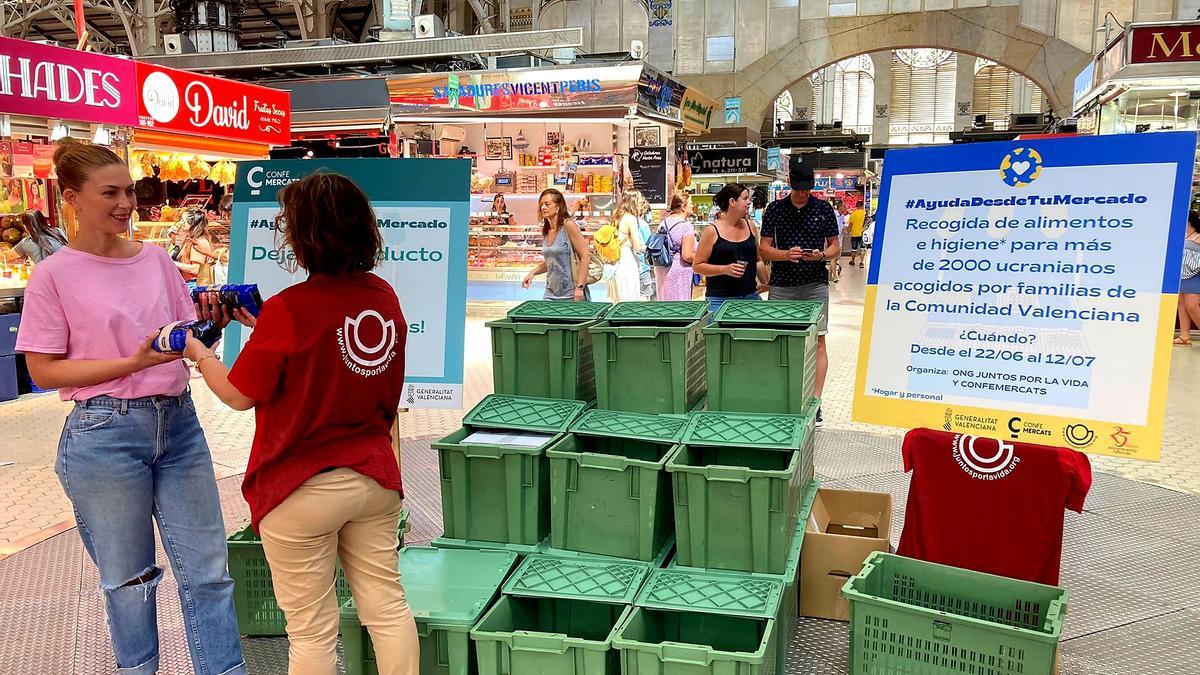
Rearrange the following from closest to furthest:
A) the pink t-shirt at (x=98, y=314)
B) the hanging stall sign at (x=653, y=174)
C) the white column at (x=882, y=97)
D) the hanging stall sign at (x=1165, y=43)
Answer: the pink t-shirt at (x=98, y=314)
the hanging stall sign at (x=1165, y=43)
the hanging stall sign at (x=653, y=174)
the white column at (x=882, y=97)

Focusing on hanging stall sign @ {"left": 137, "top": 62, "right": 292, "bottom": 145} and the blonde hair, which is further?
hanging stall sign @ {"left": 137, "top": 62, "right": 292, "bottom": 145}

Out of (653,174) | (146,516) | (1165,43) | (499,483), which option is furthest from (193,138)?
(1165,43)

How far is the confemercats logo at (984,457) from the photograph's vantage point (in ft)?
9.98

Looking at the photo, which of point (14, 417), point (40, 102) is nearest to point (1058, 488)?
point (14, 417)

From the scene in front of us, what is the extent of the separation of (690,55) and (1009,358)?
2331 centimetres

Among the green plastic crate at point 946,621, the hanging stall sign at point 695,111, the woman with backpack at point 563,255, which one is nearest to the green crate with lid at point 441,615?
the green plastic crate at point 946,621

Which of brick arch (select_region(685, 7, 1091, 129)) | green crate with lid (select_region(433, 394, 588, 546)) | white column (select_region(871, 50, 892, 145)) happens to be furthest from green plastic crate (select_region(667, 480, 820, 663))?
white column (select_region(871, 50, 892, 145))

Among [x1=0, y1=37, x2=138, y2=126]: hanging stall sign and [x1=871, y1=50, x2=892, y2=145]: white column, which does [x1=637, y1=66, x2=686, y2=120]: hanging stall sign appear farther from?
[x1=871, y1=50, x2=892, y2=145]: white column

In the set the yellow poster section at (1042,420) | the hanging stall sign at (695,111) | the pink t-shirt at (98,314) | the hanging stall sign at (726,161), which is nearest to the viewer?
the pink t-shirt at (98,314)

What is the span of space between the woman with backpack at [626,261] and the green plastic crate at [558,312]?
561 centimetres

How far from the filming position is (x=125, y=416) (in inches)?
92.9

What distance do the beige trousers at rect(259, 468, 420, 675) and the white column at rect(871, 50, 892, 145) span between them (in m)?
33.1

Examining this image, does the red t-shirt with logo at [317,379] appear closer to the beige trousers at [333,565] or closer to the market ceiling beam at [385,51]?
the beige trousers at [333,565]

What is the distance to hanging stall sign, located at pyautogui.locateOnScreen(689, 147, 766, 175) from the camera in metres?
17.0
